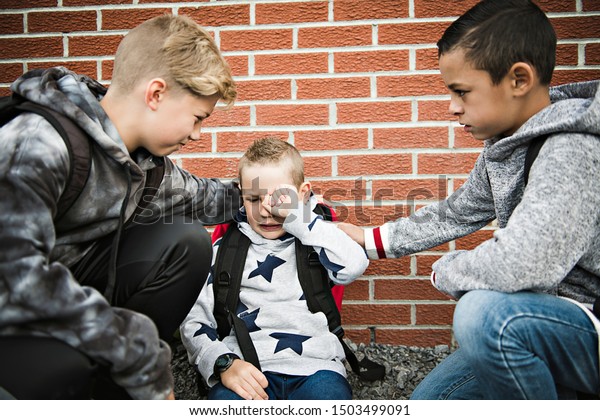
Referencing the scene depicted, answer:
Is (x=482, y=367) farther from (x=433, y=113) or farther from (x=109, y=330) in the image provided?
(x=433, y=113)

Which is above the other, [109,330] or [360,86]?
[360,86]

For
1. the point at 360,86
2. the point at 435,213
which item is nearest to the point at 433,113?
the point at 360,86

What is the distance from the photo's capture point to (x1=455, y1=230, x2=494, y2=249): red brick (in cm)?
258

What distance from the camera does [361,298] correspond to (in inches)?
106

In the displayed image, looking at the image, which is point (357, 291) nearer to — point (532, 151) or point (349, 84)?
point (349, 84)

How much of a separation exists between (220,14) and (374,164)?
101 centimetres

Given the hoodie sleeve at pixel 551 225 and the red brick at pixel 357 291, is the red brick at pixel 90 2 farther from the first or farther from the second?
the hoodie sleeve at pixel 551 225

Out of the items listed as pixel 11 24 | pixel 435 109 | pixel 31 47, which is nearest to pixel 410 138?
pixel 435 109

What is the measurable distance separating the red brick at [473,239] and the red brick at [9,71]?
7.51ft

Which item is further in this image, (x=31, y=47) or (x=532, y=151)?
(x=31, y=47)

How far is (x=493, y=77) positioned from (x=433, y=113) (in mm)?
884

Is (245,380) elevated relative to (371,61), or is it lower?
lower

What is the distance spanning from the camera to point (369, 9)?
2.54m
